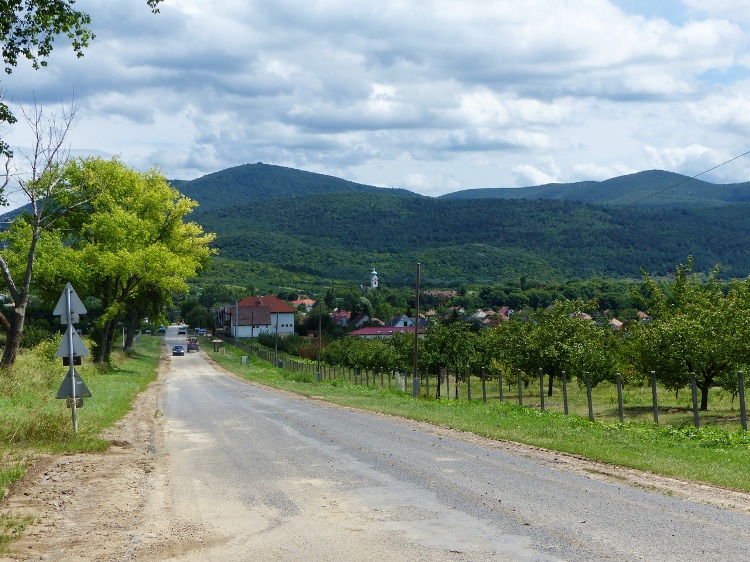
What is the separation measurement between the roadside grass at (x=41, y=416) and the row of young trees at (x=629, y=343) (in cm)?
1754

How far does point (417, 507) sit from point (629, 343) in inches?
1011

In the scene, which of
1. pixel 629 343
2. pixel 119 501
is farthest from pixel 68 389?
pixel 629 343

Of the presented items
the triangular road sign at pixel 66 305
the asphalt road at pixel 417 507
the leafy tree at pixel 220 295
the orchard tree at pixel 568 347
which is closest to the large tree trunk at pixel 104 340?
the orchard tree at pixel 568 347

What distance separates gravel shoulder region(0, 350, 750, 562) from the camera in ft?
26.5

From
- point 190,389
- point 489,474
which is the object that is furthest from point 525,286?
point 489,474

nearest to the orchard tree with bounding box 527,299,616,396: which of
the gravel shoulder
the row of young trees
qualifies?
the row of young trees

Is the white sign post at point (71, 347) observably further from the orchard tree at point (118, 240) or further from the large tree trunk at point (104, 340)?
the large tree trunk at point (104, 340)

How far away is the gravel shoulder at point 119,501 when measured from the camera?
26.5 feet

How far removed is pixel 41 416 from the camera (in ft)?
52.5

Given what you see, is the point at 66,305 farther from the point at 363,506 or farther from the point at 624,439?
the point at 624,439

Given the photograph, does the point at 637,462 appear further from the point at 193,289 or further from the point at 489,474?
the point at 193,289

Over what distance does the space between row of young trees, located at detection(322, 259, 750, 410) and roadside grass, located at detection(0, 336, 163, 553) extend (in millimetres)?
17542

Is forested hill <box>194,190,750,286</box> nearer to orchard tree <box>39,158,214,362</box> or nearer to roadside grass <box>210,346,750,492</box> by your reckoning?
orchard tree <box>39,158,214,362</box>

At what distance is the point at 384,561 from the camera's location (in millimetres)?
7273
